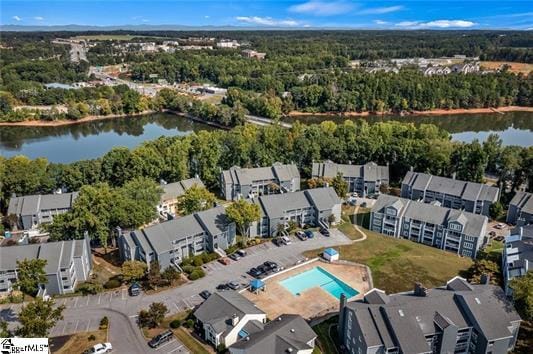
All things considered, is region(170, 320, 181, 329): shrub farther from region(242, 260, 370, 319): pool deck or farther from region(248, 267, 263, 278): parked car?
region(248, 267, 263, 278): parked car

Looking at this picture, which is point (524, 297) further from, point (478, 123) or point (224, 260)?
point (478, 123)

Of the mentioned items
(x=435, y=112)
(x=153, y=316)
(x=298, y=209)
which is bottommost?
(x=153, y=316)

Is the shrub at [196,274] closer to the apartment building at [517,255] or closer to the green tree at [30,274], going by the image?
the green tree at [30,274]

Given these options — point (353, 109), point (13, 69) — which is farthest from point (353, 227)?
point (13, 69)

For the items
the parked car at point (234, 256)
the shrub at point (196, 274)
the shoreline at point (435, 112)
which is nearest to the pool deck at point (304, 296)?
the shrub at point (196, 274)

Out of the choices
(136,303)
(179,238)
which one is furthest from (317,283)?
(136,303)

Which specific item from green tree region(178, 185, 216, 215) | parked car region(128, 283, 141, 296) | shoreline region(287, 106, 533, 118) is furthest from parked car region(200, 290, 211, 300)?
shoreline region(287, 106, 533, 118)

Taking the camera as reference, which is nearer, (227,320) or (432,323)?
(432,323)
